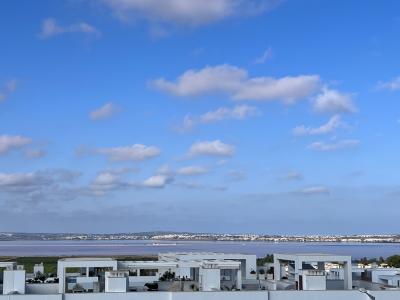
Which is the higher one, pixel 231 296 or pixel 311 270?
pixel 311 270

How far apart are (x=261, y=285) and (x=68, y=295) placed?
11.8 m

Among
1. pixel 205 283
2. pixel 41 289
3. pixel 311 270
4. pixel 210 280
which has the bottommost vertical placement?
pixel 41 289

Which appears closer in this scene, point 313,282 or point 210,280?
point 210,280

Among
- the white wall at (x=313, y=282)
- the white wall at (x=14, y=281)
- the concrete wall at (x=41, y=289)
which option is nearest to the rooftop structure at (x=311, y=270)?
the white wall at (x=313, y=282)

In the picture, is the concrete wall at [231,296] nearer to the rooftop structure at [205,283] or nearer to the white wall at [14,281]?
the rooftop structure at [205,283]

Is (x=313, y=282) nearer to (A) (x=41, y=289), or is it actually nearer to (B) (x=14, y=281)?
(A) (x=41, y=289)

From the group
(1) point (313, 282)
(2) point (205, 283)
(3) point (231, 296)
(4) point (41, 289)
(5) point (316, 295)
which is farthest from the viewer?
(4) point (41, 289)

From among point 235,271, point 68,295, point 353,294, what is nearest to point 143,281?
point 235,271

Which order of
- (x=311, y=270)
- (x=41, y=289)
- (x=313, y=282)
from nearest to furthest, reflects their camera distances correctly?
1. (x=313, y=282)
2. (x=311, y=270)
3. (x=41, y=289)

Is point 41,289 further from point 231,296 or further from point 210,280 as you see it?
point 231,296

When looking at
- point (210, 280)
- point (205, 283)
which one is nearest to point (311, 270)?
point (210, 280)

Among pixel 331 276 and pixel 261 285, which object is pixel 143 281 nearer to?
pixel 261 285

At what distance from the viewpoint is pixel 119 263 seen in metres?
33.1

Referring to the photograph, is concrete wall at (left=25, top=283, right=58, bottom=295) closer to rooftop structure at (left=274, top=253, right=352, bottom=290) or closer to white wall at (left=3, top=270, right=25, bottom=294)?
white wall at (left=3, top=270, right=25, bottom=294)
